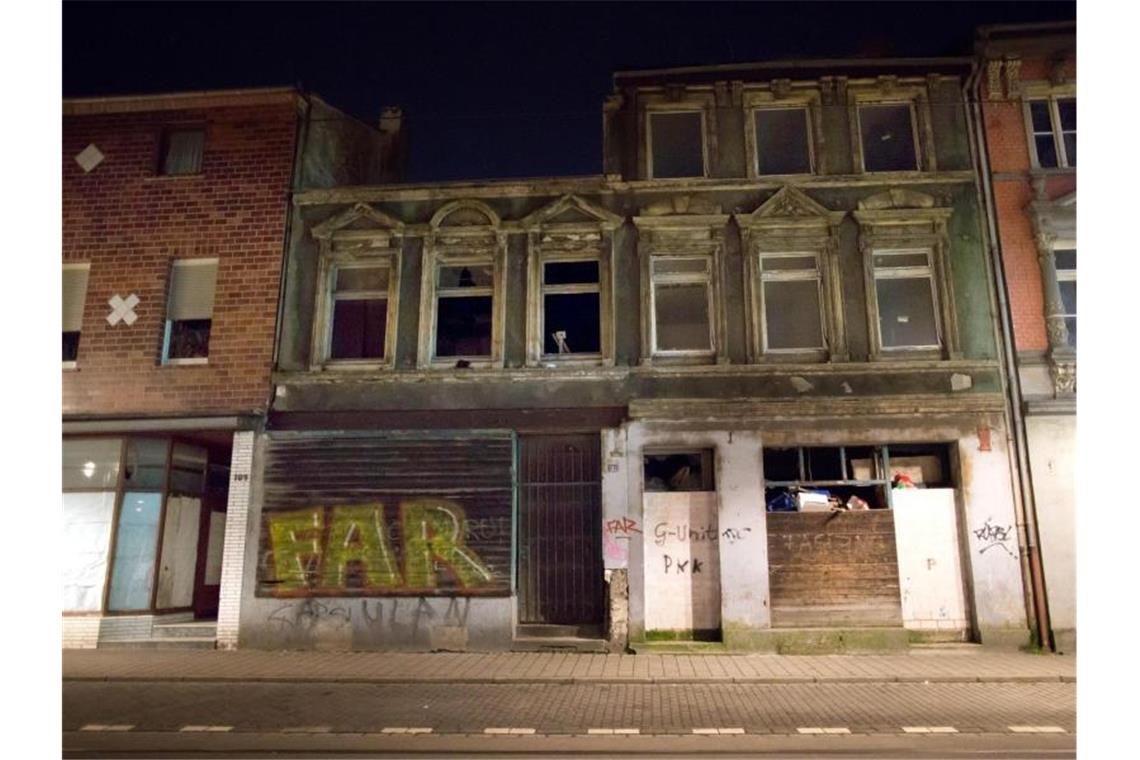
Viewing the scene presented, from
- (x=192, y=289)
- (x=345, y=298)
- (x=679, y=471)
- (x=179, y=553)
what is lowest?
(x=179, y=553)

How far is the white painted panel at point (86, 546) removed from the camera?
11695mm

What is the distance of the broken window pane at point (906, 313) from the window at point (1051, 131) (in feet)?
9.80

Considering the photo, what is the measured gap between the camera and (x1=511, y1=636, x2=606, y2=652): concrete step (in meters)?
10.9

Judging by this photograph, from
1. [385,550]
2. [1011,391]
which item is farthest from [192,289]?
[1011,391]

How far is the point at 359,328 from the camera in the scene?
13.0 metres

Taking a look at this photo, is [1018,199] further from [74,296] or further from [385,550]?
[74,296]

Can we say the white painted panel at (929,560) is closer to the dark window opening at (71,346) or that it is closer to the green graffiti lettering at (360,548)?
the green graffiti lettering at (360,548)

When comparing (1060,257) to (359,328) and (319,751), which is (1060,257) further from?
(319,751)

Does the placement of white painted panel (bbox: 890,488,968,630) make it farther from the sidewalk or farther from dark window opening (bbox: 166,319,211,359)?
dark window opening (bbox: 166,319,211,359)

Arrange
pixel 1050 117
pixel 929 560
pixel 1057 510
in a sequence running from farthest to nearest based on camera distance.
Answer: pixel 1050 117, pixel 929 560, pixel 1057 510

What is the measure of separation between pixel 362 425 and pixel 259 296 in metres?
3.07

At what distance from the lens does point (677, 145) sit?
1327 cm

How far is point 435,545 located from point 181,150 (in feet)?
29.8
